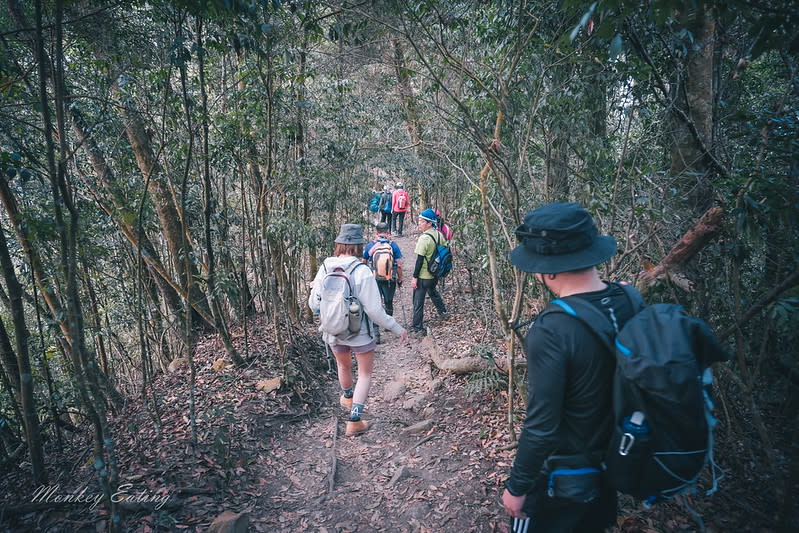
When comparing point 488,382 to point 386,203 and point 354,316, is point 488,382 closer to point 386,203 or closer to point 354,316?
point 354,316

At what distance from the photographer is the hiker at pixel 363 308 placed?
405 centimetres

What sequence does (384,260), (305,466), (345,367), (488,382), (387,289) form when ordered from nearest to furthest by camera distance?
(305,466) → (345,367) → (488,382) → (384,260) → (387,289)

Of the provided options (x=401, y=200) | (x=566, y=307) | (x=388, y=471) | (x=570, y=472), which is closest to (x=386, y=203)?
(x=401, y=200)

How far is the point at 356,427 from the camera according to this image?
A: 4566 mm

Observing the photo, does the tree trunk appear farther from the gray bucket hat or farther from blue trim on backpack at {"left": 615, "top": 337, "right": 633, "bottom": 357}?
the gray bucket hat

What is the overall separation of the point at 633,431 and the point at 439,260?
578cm

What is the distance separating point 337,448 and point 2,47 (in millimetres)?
4523

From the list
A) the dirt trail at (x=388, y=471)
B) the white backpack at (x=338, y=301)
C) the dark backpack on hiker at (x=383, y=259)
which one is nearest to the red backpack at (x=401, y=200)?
the dark backpack on hiker at (x=383, y=259)

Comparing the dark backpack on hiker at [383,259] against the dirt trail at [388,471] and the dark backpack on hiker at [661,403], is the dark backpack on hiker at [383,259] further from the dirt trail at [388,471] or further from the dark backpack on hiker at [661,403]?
the dark backpack on hiker at [661,403]

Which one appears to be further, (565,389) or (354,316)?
(354,316)

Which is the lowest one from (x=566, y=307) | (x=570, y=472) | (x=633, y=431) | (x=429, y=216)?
(x=570, y=472)

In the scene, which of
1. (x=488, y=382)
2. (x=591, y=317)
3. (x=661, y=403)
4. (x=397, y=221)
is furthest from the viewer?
(x=397, y=221)

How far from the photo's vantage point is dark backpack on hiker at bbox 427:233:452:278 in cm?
721

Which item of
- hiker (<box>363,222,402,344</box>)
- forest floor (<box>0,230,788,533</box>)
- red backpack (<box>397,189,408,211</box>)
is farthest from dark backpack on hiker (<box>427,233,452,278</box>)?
red backpack (<box>397,189,408,211</box>)
